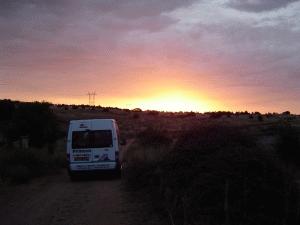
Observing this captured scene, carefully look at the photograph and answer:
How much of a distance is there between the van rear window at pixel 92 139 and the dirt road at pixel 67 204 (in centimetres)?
168

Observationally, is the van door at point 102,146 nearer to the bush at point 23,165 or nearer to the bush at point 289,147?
the bush at point 23,165

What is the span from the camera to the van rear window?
25.5 m

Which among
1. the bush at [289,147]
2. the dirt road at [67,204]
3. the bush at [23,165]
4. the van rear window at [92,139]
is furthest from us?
the bush at [289,147]

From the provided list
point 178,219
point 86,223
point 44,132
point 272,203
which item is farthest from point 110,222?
point 44,132

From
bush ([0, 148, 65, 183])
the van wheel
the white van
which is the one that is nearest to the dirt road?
the van wheel

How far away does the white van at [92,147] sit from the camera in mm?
25359

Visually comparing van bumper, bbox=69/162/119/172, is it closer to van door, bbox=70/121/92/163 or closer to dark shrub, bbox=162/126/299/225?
van door, bbox=70/121/92/163

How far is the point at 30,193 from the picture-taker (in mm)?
21000

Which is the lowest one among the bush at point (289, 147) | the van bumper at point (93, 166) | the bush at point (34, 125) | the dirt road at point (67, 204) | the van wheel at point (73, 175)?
the dirt road at point (67, 204)

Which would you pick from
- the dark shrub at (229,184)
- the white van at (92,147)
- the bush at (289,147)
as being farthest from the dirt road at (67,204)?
the bush at (289,147)

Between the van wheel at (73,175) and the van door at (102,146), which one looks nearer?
the van wheel at (73,175)

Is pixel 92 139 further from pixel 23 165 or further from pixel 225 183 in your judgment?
pixel 225 183

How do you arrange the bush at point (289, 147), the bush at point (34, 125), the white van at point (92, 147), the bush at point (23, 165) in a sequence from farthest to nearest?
the bush at point (34, 125) < the bush at point (289, 147) < the white van at point (92, 147) < the bush at point (23, 165)

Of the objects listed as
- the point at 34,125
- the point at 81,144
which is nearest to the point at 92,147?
the point at 81,144
